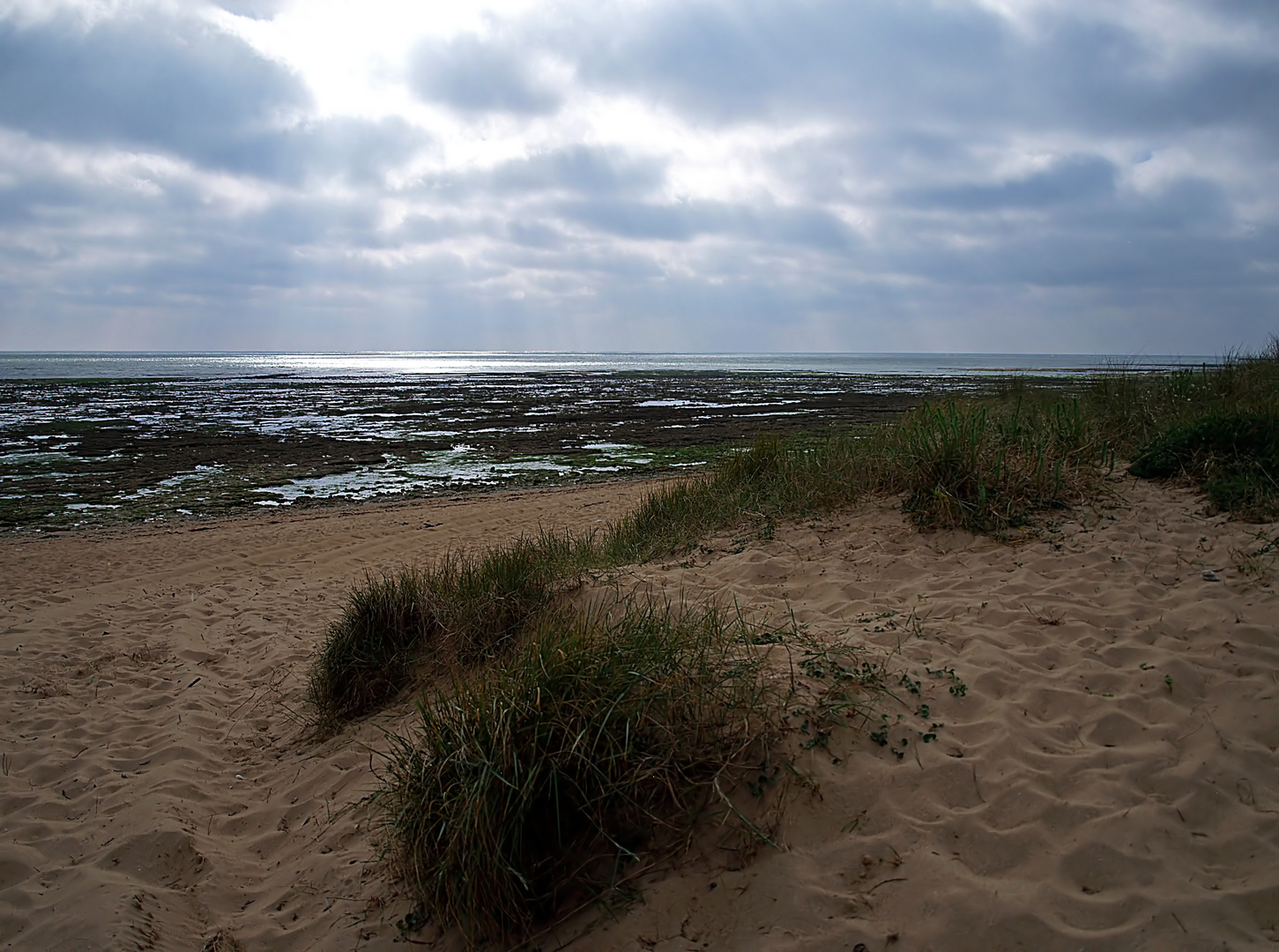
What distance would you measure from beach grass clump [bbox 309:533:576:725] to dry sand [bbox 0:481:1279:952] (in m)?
0.39

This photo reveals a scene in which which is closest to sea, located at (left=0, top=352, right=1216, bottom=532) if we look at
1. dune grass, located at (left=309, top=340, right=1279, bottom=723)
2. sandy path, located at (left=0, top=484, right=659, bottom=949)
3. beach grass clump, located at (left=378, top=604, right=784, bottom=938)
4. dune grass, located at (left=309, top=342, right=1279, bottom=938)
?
dune grass, located at (left=309, top=340, right=1279, bottom=723)

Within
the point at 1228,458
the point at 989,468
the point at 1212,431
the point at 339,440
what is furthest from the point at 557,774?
the point at 339,440

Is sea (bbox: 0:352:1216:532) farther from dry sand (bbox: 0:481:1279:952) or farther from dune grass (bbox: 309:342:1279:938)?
dry sand (bbox: 0:481:1279:952)

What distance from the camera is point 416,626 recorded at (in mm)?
5812

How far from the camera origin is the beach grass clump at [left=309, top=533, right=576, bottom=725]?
544 centimetres

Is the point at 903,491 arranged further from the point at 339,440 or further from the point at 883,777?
the point at 339,440

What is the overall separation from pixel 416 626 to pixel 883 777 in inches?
155

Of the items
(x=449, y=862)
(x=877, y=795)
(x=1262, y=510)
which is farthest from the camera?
(x=1262, y=510)

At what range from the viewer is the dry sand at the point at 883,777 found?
2.65 m

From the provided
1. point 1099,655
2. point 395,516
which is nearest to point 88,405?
point 395,516

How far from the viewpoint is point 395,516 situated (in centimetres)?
1255

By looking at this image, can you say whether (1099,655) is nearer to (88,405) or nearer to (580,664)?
(580,664)

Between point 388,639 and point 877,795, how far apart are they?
4030 millimetres

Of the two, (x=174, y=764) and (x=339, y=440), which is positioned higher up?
(x=339, y=440)
